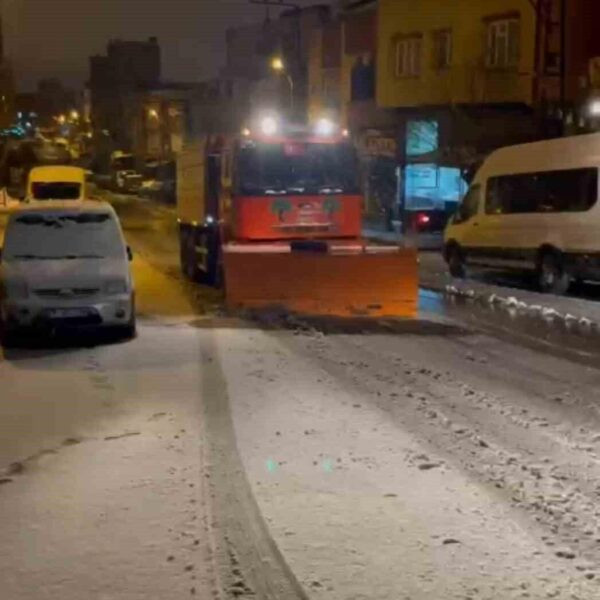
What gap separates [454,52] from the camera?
A: 4072 cm

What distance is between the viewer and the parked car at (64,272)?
14.9 meters

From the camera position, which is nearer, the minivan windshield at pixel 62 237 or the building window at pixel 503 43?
the minivan windshield at pixel 62 237

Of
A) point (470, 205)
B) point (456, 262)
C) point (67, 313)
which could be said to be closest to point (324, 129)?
point (470, 205)

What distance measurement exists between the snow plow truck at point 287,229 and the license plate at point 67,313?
11.2ft

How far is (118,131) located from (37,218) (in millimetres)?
109867

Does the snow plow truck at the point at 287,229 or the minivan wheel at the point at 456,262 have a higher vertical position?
the snow plow truck at the point at 287,229

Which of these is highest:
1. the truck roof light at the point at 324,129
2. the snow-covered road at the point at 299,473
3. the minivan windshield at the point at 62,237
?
the truck roof light at the point at 324,129

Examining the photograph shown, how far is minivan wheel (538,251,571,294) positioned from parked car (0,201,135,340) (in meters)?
9.08

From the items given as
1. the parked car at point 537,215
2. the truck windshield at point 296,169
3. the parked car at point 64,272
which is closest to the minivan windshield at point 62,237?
the parked car at point 64,272

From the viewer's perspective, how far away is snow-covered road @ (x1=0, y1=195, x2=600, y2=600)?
634 cm

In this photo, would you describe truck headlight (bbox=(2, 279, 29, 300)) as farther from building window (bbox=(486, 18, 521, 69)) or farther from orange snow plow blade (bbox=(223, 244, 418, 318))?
building window (bbox=(486, 18, 521, 69))

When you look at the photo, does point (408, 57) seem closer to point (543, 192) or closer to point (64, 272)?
point (543, 192)

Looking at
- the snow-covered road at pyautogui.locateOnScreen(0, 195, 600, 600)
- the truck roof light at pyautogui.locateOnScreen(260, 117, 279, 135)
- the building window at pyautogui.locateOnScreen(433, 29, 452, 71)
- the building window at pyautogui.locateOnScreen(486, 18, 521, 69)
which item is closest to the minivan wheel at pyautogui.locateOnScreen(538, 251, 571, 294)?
the truck roof light at pyautogui.locateOnScreen(260, 117, 279, 135)

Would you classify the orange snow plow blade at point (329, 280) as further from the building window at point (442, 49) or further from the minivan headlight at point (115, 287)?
the building window at point (442, 49)
